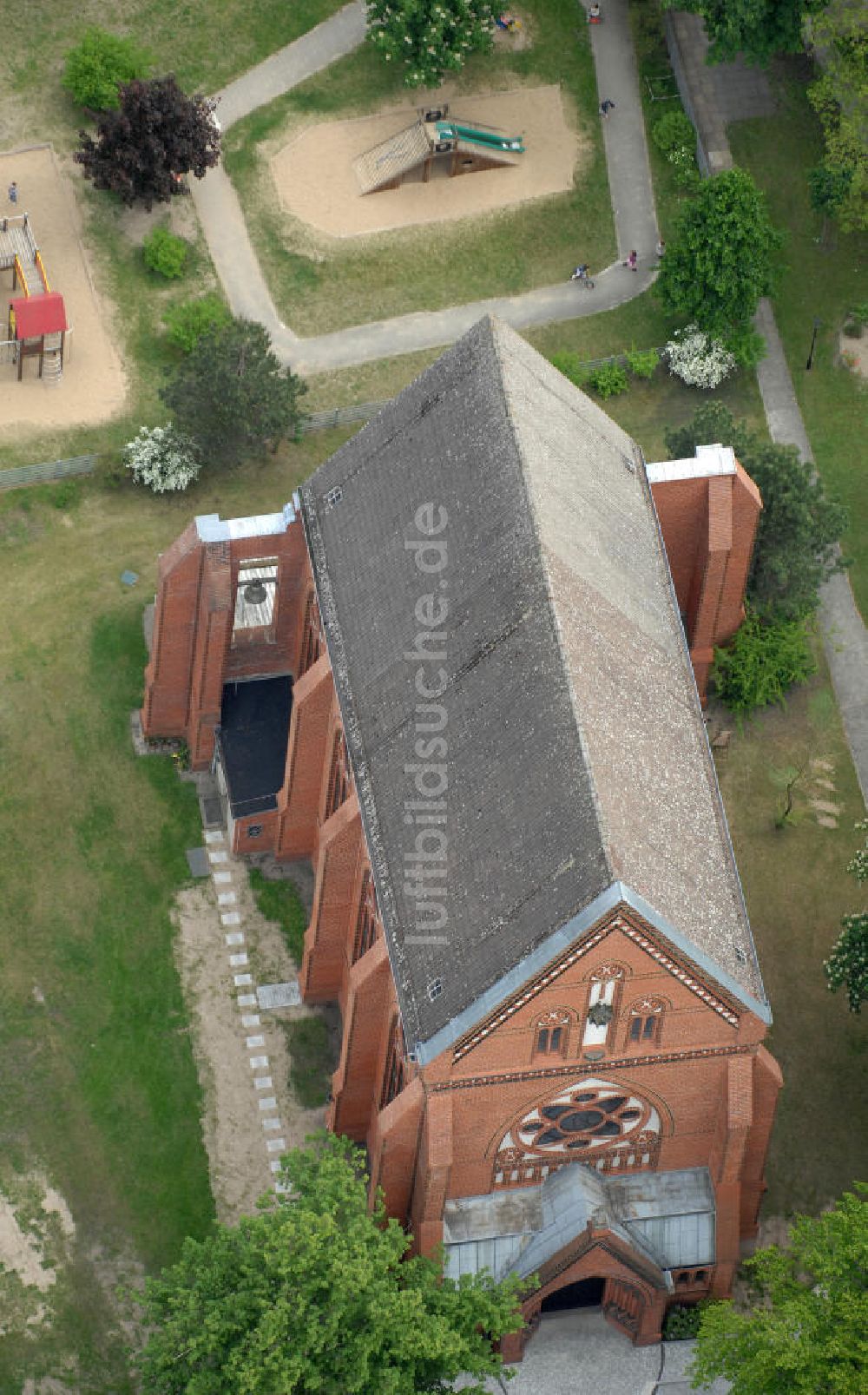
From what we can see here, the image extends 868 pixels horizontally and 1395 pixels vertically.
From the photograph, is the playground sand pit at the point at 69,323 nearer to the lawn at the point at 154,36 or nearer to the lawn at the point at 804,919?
the lawn at the point at 154,36

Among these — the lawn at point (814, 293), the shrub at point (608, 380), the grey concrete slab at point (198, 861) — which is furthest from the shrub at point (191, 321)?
the lawn at point (814, 293)

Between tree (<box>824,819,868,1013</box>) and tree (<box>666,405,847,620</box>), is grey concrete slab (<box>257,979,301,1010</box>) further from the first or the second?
tree (<box>666,405,847,620</box>)

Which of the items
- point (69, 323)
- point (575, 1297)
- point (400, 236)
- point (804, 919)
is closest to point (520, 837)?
point (575, 1297)

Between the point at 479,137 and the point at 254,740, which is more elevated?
the point at 479,137

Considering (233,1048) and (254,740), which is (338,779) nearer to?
(254,740)

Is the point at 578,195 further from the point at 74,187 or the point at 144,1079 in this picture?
the point at 144,1079

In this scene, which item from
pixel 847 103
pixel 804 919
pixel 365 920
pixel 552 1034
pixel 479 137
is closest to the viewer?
pixel 552 1034
